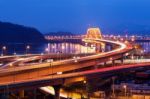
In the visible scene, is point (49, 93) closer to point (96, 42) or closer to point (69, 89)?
point (69, 89)

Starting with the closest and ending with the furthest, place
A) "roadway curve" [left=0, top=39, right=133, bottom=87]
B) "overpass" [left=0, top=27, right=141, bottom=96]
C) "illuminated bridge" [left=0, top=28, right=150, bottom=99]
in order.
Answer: "illuminated bridge" [left=0, top=28, right=150, bottom=99] < "overpass" [left=0, top=27, right=141, bottom=96] < "roadway curve" [left=0, top=39, right=133, bottom=87]

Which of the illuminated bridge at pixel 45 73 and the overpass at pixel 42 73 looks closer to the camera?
the illuminated bridge at pixel 45 73

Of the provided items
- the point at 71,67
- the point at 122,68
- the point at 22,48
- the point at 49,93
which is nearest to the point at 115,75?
the point at 122,68

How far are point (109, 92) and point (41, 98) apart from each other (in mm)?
6465

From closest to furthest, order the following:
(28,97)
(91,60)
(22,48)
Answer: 1. (28,97)
2. (91,60)
3. (22,48)

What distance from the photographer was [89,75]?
154ft

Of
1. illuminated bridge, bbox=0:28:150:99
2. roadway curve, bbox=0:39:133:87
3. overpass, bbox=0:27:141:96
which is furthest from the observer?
roadway curve, bbox=0:39:133:87

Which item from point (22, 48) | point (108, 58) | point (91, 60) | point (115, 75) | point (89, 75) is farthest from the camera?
point (22, 48)

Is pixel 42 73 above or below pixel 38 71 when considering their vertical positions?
below

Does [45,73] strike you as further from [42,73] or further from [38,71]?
[38,71]

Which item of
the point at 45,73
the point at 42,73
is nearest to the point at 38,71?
A: the point at 42,73

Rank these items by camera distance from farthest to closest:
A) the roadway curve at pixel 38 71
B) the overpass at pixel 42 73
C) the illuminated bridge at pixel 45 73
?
the roadway curve at pixel 38 71 < the overpass at pixel 42 73 < the illuminated bridge at pixel 45 73

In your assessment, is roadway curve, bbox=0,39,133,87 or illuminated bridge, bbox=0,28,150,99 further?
roadway curve, bbox=0,39,133,87

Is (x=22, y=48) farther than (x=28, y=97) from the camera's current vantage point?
Yes
